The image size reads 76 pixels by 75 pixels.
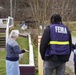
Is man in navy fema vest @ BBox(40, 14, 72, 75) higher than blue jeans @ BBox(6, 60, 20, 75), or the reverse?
man in navy fema vest @ BBox(40, 14, 72, 75)

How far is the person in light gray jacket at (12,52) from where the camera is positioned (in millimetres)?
7136

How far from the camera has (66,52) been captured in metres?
6.22

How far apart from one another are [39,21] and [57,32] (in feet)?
31.5

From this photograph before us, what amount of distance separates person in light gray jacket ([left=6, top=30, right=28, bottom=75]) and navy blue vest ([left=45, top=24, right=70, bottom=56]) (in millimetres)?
1149

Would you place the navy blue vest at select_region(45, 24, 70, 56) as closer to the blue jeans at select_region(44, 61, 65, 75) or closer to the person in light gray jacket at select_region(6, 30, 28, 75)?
the blue jeans at select_region(44, 61, 65, 75)

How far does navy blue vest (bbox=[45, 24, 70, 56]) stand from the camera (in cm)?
615

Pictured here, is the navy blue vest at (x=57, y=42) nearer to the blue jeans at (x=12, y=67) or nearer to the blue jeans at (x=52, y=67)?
the blue jeans at (x=52, y=67)

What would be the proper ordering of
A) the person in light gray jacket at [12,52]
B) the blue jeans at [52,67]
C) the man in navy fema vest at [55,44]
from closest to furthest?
the man in navy fema vest at [55,44]
the blue jeans at [52,67]
the person in light gray jacket at [12,52]

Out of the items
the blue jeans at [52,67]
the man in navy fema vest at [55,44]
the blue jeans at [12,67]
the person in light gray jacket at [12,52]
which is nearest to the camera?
the man in navy fema vest at [55,44]

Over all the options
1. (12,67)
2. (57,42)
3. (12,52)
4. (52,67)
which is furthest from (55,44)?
(12,67)

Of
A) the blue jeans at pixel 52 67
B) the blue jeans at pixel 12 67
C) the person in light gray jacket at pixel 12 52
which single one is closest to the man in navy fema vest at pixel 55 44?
the blue jeans at pixel 52 67

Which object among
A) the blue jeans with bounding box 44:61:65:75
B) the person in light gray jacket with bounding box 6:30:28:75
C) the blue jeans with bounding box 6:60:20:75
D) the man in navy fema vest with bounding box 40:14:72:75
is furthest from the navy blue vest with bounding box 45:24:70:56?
the blue jeans with bounding box 6:60:20:75

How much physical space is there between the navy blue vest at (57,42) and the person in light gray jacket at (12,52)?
1.15 meters

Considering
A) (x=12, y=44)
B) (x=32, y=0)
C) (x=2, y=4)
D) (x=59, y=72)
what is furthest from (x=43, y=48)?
(x=2, y=4)
